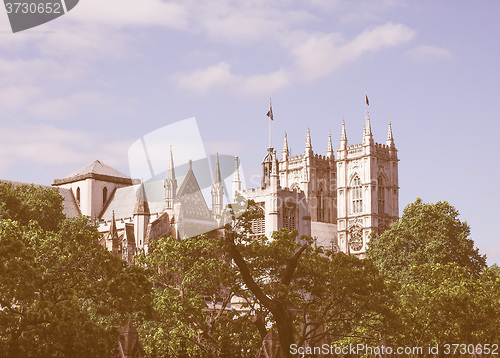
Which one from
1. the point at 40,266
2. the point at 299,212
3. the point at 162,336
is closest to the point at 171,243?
the point at 162,336

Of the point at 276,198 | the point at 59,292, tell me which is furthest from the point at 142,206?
the point at 59,292

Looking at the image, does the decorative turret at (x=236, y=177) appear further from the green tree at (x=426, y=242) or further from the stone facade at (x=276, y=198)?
the green tree at (x=426, y=242)

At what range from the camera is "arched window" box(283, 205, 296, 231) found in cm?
10825

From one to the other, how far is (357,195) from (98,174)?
47982 millimetres

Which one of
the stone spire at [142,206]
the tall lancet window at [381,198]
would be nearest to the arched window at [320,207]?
the tall lancet window at [381,198]

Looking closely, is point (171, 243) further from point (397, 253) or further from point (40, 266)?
point (397, 253)

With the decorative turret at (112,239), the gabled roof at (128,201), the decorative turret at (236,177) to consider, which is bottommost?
the decorative turret at (112,239)

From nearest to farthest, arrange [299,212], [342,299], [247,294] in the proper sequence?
1. [342,299]
2. [247,294]
3. [299,212]

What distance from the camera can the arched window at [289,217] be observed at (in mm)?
108250

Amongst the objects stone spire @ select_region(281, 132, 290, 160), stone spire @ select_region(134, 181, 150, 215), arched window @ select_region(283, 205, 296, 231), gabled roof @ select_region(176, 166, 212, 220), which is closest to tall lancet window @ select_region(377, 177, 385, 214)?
stone spire @ select_region(281, 132, 290, 160)

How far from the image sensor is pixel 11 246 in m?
32.5

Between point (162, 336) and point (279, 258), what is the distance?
7220 millimetres

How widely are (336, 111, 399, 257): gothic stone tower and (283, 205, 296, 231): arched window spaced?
28.5m

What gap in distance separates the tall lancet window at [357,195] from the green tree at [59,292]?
104 m
